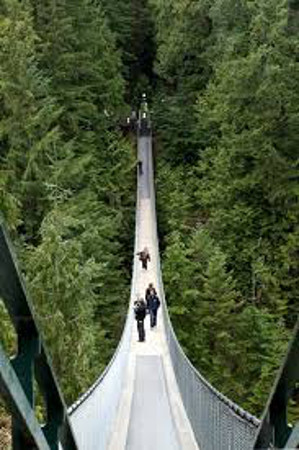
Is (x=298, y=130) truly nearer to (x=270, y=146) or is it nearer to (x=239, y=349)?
(x=270, y=146)

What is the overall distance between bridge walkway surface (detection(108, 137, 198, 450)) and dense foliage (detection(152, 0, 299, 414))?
4908 millimetres

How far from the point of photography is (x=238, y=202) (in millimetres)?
28359

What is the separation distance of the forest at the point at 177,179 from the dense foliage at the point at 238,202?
5cm

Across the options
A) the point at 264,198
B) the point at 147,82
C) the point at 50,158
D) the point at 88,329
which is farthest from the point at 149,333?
the point at 147,82

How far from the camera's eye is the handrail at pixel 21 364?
1.49m

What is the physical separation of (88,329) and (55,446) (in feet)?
45.5

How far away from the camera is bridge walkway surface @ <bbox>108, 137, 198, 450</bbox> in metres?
8.90

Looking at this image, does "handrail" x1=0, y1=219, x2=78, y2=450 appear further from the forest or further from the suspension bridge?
the forest

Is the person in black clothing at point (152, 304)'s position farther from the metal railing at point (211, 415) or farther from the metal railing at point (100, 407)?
the metal railing at point (211, 415)

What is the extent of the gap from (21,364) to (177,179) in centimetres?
3086

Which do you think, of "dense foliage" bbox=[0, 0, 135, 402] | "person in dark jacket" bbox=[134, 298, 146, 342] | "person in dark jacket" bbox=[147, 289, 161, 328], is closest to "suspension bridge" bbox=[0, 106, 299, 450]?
"person in dark jacket" bbox=[134, 298, 146, 342]

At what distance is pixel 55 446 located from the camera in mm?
1835

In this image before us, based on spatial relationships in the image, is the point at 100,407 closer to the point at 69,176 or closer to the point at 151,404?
the point at 151,404

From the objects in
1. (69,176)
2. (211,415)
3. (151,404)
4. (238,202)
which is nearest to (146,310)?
(151,404)
